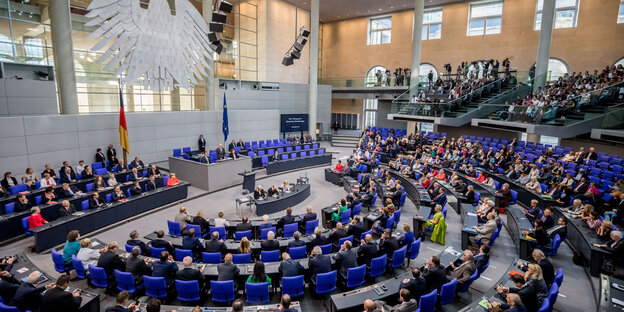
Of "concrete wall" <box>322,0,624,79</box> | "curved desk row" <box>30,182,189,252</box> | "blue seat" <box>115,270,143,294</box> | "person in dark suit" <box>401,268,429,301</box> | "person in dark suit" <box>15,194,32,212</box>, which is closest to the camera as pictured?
"person in dark suit" <box>401,268,429,301</box>

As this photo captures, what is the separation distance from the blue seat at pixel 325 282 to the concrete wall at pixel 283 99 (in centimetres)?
1736

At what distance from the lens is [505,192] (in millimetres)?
11047

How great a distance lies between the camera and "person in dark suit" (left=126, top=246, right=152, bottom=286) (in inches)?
240

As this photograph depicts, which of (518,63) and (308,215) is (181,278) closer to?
(308,215)

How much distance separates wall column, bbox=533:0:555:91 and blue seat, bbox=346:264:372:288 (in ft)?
62.9

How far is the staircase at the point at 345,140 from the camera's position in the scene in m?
28.1

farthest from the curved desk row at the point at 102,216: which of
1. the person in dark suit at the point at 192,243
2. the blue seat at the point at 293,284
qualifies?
the blue seat at the point at 293,284

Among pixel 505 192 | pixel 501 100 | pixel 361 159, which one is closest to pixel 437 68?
pixel 501 100

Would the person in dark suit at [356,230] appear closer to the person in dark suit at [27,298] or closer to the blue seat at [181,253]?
the blue seat at [181,253]

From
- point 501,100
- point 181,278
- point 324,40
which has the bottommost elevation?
point 181,278

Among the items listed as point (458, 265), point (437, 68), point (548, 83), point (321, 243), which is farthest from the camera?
point (437, 68)

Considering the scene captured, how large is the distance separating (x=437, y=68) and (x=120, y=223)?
90.6 feet

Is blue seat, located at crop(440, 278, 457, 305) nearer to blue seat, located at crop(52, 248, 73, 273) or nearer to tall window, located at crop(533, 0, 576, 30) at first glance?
blue seat, located at crop(52, 248, 73, 273)

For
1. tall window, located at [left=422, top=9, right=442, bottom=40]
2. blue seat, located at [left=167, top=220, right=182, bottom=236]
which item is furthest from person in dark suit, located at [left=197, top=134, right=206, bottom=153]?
tall window, located at [left=422, top=9, right=442, bottom=40]
